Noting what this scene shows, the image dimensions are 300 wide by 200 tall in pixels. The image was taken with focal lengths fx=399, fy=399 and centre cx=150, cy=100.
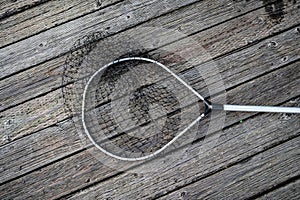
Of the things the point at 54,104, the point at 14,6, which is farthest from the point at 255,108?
the point at 14,6

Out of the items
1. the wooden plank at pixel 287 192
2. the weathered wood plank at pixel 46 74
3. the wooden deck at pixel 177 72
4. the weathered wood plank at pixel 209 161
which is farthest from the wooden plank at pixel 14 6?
the wooden plank at pixel 287 192

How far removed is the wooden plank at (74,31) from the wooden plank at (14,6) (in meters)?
0.16

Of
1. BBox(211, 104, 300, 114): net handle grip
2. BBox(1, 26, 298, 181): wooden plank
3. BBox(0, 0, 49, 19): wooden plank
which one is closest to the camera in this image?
BBox(211, 104, 300, 114): net handle grip

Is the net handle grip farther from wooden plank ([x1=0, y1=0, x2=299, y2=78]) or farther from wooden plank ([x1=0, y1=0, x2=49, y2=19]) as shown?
wooden plank ([x1=0, y1=0, x2=49, y2=19])

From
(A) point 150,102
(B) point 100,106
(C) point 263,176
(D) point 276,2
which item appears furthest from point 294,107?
(B) point 100,106

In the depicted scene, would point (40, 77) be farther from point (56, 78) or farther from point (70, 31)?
point (70, 31)

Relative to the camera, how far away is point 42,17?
1.93 metres

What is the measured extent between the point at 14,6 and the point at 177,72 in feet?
2.81

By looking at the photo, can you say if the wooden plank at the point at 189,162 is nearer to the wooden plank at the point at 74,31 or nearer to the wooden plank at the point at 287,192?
the wooden plank at the point at 287,192

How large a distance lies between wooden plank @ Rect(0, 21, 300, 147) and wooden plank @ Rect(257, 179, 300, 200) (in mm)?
509

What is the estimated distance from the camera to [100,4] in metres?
1.94

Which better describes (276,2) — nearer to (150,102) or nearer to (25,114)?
(150,102)

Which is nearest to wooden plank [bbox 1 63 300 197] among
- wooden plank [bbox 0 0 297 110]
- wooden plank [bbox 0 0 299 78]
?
wooden plank [bbox 0 0 297 110]

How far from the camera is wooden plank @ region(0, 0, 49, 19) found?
194 cm
